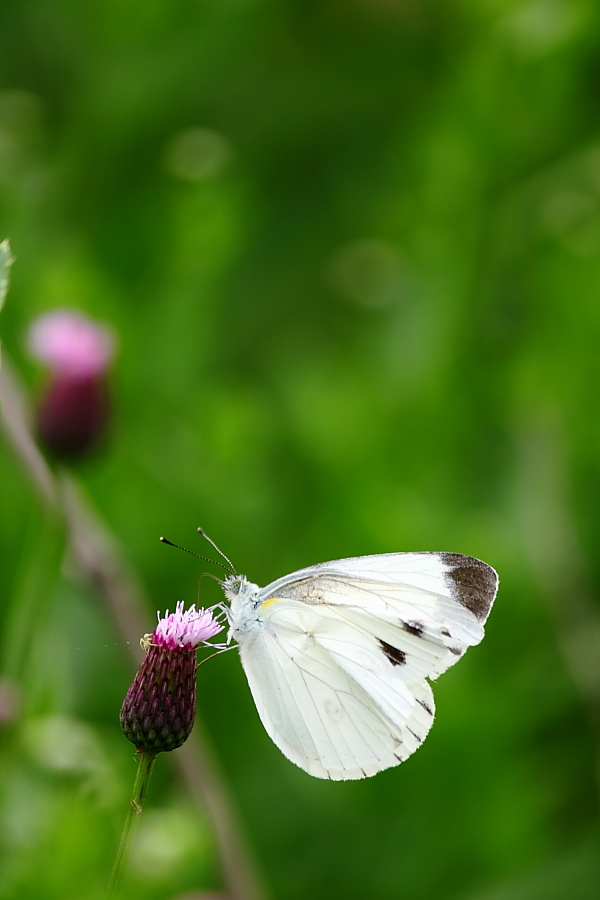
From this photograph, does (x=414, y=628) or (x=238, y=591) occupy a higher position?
(x=238, y=591)

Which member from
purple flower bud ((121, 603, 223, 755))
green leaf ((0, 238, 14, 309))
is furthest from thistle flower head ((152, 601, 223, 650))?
green leaf ((0, 238, 14, 309))

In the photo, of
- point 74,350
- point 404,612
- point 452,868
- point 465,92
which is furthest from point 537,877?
point 465,92

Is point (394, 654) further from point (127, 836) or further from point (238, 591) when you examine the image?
point (127, 836)

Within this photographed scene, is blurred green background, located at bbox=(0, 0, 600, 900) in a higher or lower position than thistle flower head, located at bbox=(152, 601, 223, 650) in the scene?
higher

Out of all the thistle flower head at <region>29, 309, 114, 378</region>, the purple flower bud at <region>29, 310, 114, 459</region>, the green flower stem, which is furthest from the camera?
the thistle flower head at <region>29, 309, 114, 378</region>

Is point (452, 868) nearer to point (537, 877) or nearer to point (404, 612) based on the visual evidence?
point (537, 877)

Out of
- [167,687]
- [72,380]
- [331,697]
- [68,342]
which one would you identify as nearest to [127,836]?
[167,687]

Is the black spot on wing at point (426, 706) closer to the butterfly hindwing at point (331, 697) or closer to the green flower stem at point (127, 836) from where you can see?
the butterfly hindwing at point (331, 697)

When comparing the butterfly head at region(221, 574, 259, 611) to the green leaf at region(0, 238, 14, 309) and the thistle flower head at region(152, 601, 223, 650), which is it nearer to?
the thistle flower head at region(152, 601, 223, 650)
